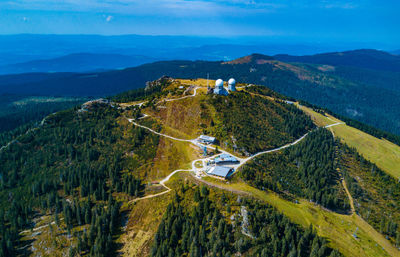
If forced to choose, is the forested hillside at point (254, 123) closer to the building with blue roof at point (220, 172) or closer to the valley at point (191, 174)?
the valley at point (191, 174)

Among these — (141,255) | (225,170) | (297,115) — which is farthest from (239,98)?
(141,255)

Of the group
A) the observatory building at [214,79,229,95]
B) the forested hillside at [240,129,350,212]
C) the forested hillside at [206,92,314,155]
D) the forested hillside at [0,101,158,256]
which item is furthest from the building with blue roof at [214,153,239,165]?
the observatory building at [214,79,229,95]

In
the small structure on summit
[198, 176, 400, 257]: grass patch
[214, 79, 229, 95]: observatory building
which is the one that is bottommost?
[198, 176, 400, 257]: grass patch

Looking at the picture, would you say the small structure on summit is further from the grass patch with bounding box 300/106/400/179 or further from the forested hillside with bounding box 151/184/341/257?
the grass patch with bounding box 300/106/400/179

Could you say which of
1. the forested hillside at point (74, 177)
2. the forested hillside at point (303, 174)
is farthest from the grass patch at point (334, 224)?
the forested hillside at point (74, 177)

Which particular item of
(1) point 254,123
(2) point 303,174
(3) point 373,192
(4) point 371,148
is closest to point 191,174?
(2) point 303,174

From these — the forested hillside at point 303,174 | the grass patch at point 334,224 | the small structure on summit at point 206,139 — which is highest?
the small structure on summit at point 206,139

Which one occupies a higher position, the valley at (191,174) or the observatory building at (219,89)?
the observatory building at (219,89)

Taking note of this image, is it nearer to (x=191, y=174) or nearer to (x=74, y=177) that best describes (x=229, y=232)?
(x=191, y=174)
